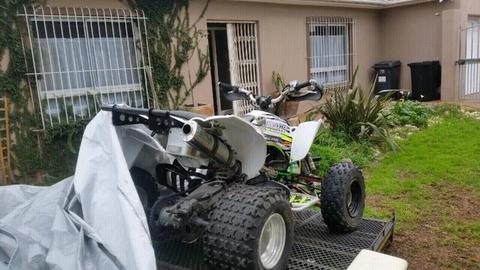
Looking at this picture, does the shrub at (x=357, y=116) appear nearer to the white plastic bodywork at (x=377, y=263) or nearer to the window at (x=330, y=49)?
the window at (x=330, y=49)

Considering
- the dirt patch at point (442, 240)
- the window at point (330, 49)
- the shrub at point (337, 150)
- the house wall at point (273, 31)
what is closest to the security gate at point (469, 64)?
the window at point (330, 49)


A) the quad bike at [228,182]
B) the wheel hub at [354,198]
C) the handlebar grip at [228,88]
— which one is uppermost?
the handlebar grip at [228,88]

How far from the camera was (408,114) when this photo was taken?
8.32 meters

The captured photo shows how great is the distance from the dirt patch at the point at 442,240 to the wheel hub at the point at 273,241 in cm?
135

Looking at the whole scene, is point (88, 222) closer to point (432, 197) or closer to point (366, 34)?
point (432, 197)

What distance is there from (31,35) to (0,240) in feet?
13.4

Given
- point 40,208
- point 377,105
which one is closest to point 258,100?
point 40,208

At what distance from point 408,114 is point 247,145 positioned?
6.50 meters

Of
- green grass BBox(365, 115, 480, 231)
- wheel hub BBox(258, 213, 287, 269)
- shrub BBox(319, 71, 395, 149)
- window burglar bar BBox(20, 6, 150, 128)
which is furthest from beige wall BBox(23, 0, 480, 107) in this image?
wheel hub BBox(258, 213, 287, 269)

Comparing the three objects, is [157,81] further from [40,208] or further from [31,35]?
[40,208]

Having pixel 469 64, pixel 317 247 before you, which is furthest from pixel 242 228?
pixel 469 64

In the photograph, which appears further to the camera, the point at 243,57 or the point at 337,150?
the point at 243,57

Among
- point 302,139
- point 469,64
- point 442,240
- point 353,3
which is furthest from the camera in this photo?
point 469,64

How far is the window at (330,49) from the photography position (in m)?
9.90
